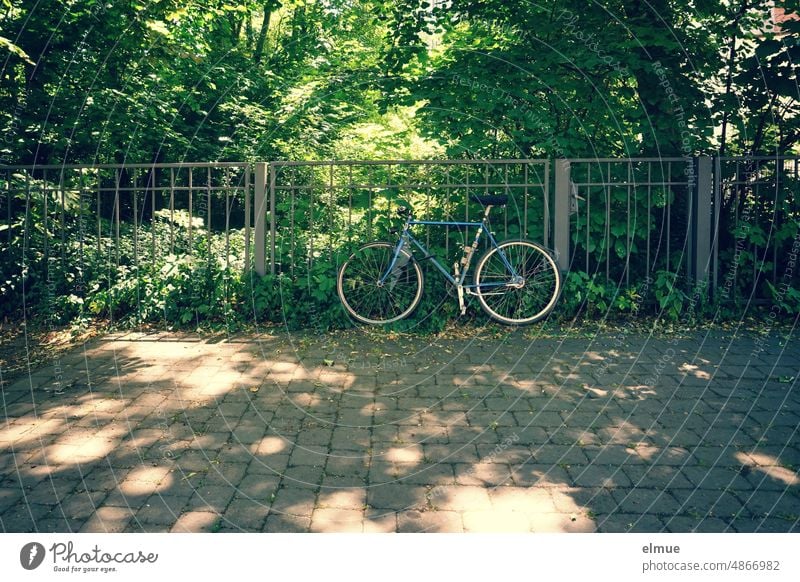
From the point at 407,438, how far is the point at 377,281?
344cm

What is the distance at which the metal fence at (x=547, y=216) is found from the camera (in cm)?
851

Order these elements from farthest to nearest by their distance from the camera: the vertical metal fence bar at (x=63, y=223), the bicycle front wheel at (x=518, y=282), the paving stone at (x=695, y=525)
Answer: the vertical metal fence bar at (x=63, y=223), the bicycle front wheel at (x=518, y=282), the paving stone at (x=695, y=525)

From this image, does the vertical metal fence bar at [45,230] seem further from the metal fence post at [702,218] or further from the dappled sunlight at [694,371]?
the metal fence post at [702,218]

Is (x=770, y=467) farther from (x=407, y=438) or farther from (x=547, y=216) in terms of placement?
(x=547, y=216)

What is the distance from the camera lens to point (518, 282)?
7.92 metres

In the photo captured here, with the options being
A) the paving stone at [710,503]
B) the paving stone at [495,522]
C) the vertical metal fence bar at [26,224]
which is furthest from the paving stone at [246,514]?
the vertical metal fence bar at [26,224]

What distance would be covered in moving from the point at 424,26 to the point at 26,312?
623 cm

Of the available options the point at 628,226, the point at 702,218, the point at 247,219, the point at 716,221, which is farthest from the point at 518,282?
the point at 247,219

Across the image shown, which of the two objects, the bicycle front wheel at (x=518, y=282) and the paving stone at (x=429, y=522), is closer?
the paving stone at (x=429, y=522)

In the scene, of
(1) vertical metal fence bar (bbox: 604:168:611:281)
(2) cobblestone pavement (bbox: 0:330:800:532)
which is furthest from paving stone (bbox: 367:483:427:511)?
(1) vertical metal fence bar (bbox: 604:168:611:281)

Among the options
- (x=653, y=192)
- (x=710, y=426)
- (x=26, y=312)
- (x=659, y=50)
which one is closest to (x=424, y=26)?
(x=659, y=50)

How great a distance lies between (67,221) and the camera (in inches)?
374

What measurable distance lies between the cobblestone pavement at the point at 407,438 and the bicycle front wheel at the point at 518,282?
0.80 meters

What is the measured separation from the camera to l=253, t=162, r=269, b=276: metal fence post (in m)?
8.44
